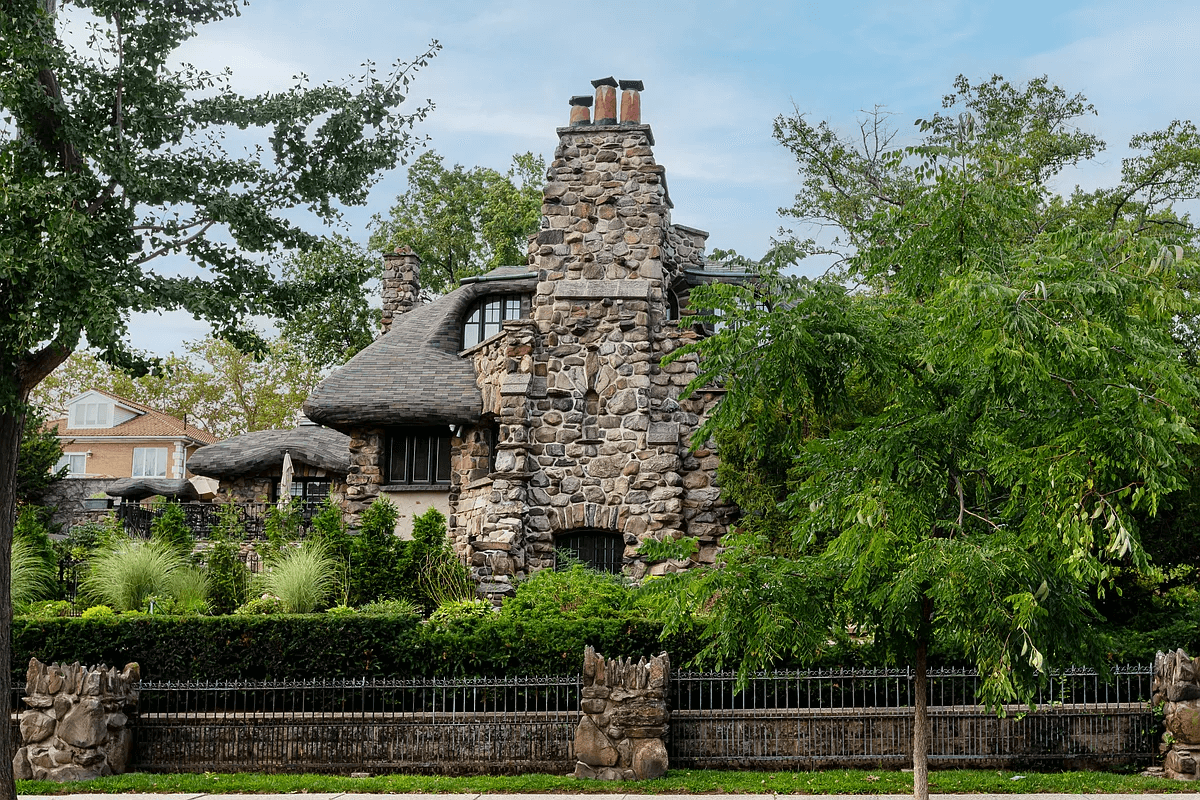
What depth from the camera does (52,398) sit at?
171ft

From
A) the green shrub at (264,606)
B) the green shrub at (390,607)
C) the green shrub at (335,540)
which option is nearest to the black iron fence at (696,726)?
the green shrub at (390,607)

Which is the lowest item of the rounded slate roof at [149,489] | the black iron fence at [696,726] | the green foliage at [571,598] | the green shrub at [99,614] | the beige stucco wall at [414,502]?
the black iron fence at [696,726]

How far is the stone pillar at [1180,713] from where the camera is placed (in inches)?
454

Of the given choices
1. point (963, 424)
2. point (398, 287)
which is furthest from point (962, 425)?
point (398, 287)

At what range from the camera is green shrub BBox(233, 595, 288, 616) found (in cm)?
1555

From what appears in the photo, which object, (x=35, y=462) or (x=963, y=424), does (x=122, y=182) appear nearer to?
(x=963, y=424)

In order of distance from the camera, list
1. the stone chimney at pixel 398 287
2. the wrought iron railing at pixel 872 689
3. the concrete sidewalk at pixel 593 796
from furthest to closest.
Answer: the stone chimney at pixel 398 287, the wrought iron railing at pixel 872 689, the concrete sidewalk at pixel 593 796

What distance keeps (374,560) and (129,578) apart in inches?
141

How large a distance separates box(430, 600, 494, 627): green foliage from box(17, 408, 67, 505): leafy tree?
69.9 feet

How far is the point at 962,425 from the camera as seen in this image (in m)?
8.77

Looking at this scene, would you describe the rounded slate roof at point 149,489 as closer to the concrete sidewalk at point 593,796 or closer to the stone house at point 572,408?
the stone house at point 572,408

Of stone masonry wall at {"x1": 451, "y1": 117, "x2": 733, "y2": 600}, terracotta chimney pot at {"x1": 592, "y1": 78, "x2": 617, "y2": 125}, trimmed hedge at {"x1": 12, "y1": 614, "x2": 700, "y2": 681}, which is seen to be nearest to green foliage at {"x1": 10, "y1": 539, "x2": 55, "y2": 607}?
trimmed hedge at {"x1": 12, "y1": 614, "x2": 700, "y2": 681}

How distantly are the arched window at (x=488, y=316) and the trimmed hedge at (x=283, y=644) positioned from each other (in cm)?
1027

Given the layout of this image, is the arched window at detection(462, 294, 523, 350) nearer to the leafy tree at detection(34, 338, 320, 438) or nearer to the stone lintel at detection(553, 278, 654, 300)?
the stone lintel at detection(553, 278, 654, 300)
